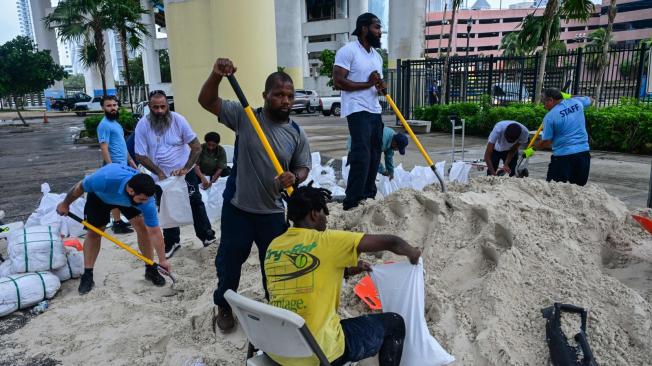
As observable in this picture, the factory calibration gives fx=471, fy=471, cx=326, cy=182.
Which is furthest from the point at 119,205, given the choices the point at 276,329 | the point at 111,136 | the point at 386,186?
the point at 386,186

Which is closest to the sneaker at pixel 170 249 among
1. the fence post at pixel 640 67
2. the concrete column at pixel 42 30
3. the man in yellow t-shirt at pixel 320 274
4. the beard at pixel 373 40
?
the beard at pixel 373 40

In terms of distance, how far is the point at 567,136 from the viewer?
5039 mm

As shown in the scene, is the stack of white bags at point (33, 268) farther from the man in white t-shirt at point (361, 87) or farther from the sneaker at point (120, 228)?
the man in white t-shirt at point (361, 87)

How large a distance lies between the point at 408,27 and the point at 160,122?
2197cm

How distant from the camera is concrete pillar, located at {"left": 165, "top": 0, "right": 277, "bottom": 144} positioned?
8.34m

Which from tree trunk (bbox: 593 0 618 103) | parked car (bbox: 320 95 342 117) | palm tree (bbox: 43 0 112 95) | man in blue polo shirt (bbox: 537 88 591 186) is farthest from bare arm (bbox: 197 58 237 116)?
parked car (bbox: 320 95 342 117)

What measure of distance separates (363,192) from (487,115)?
9.51 meters

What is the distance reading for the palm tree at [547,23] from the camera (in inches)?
461

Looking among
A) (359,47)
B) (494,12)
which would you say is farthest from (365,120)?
(494,12)

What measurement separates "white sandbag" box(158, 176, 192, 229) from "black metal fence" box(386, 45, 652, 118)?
11433 millimetres

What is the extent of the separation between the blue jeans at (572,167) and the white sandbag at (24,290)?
5.09 metres

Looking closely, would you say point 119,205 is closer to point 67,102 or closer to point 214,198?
point 214,198

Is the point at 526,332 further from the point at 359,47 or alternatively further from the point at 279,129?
the point at 359,47

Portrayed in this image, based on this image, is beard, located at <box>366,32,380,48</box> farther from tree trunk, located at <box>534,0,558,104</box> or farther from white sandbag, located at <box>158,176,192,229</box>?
tree trunk, located at <box>534,0,558,104</box>
